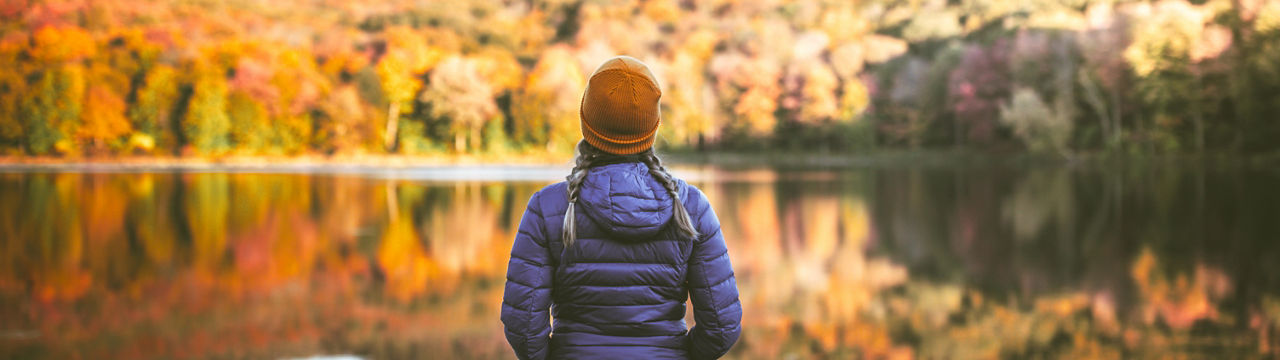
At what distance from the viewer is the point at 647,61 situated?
48312 millimetres

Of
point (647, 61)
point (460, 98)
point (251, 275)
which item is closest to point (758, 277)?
point (251, 275)

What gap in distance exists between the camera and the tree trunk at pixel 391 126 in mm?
47781

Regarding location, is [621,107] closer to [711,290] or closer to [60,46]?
[711,290]

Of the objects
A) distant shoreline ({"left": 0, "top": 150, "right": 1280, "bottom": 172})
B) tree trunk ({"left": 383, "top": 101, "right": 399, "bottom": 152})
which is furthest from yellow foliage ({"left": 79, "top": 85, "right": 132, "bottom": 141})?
tree trunk ({"left": 383, "top": 101, "right": 399, "bottom": 152})

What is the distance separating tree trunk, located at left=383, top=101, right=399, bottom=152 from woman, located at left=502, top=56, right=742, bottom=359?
157ft

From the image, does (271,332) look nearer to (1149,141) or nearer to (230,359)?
(230,359)

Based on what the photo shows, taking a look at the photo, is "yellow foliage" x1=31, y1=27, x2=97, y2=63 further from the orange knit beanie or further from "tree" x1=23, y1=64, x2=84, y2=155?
the orange knit beanie

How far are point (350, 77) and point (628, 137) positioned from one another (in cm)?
5148

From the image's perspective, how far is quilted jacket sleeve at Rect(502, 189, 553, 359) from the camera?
162 centimetres

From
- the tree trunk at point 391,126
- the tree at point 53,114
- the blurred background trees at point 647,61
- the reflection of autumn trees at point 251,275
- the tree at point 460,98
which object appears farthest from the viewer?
the tree trunk at point 391,126

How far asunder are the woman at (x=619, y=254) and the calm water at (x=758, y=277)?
13.0 feet

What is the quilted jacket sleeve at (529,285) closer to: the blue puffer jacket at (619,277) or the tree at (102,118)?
the blue puffer jacket at (619,277)

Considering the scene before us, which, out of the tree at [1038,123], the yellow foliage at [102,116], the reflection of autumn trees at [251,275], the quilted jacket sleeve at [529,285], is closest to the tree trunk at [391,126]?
the yellow foliage at [102,116]

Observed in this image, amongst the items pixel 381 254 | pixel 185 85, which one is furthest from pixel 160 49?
pixel 381 254
